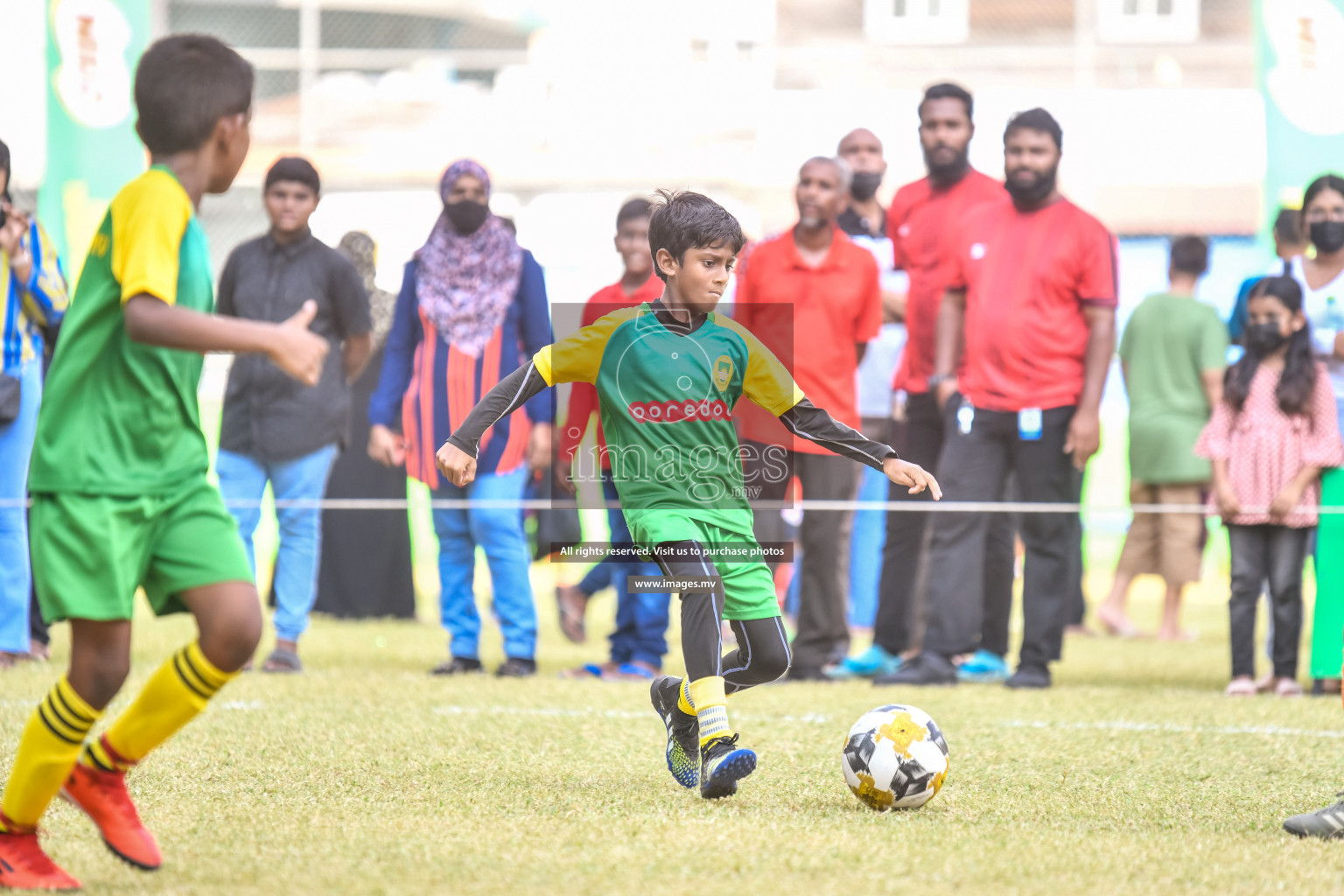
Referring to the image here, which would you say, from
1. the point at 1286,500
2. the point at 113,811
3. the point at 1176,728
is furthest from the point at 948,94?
the point at 113,811

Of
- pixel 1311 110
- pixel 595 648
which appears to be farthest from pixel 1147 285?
pixel 595 648

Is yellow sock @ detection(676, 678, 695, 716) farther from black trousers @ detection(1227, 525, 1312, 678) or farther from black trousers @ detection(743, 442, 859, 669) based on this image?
black trousers @ detection(1227, 525, 1312, 678)

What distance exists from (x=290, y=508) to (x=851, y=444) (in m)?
3.53

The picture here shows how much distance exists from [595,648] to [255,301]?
2.78 meters

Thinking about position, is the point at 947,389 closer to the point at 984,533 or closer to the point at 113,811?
the point at 984,533

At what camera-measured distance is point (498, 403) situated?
425 cm

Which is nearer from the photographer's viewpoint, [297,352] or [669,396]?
[297,352]

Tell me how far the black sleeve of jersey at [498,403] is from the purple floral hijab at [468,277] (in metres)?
2.78

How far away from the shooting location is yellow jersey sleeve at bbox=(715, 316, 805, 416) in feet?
14.5

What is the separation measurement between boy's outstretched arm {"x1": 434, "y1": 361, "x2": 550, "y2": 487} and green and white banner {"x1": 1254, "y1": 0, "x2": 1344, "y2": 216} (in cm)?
721

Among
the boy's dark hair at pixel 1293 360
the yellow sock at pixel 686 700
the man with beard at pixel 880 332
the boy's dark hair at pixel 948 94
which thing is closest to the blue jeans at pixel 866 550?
the man with beard at pixel 880 332

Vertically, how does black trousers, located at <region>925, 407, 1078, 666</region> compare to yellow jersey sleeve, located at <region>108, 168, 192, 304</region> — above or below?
below

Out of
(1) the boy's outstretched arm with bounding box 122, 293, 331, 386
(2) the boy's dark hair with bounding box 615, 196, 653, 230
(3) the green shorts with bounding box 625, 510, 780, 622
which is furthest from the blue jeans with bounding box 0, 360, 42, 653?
(1) the boy's outstretched arm with bounding box 122, 293, 331, 386

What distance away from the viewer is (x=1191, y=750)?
16.6 ft
